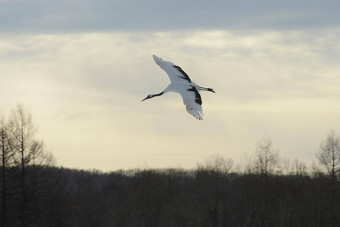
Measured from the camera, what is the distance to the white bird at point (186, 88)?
1738cm

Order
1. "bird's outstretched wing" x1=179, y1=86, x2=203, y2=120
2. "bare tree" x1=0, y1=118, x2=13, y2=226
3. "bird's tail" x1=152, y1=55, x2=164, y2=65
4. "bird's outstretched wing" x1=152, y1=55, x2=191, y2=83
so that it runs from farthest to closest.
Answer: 1. "bare tree" x1=0, y1=118, x2=13, y2=226
2. "bird's tail" x1=152, y1=55, x2=164, y2=65
3. "bird's outstretched wing" x1=152, y1=55, x2=191, y2=83
4. "bird's outstretched wing" x1=179, y1=86, x2=203, y2=120

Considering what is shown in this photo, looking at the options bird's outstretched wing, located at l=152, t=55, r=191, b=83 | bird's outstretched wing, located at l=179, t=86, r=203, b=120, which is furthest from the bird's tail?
bird's outstretched wing, located at l=179, t=86, r=203, b=120

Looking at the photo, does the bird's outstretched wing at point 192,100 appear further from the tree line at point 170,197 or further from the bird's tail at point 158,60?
the tree line at point 170,197

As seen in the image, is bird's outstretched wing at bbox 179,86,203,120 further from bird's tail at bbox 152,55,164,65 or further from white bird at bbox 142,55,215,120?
bird's tail at bbox 152,55,164,65

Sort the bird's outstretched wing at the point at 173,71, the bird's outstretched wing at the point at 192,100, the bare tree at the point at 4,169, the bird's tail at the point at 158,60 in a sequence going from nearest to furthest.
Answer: the bird's outstretched wing at the point at 192,100
the bird's outstretched wing at the point at 173,71
the bird's tail at the point at 158,60
the bare tree at the point at 4,169

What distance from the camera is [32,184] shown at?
1988 inches

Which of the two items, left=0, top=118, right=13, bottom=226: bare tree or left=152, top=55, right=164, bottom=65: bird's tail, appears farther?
left=0, top=118, right=13, bottom=226: bare tree

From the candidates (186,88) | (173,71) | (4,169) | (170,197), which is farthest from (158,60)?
(170,197)

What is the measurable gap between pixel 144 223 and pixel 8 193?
25.8 meters

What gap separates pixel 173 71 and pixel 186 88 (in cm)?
139

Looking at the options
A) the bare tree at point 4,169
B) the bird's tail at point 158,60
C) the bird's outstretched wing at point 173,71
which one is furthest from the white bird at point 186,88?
the bare tree at point 4,169

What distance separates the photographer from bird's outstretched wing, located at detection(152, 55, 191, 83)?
60.6 feet

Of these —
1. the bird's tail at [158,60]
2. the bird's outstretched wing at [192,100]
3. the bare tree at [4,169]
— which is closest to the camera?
the bird's outstretched wing at [192,100]

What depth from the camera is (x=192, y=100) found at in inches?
696
